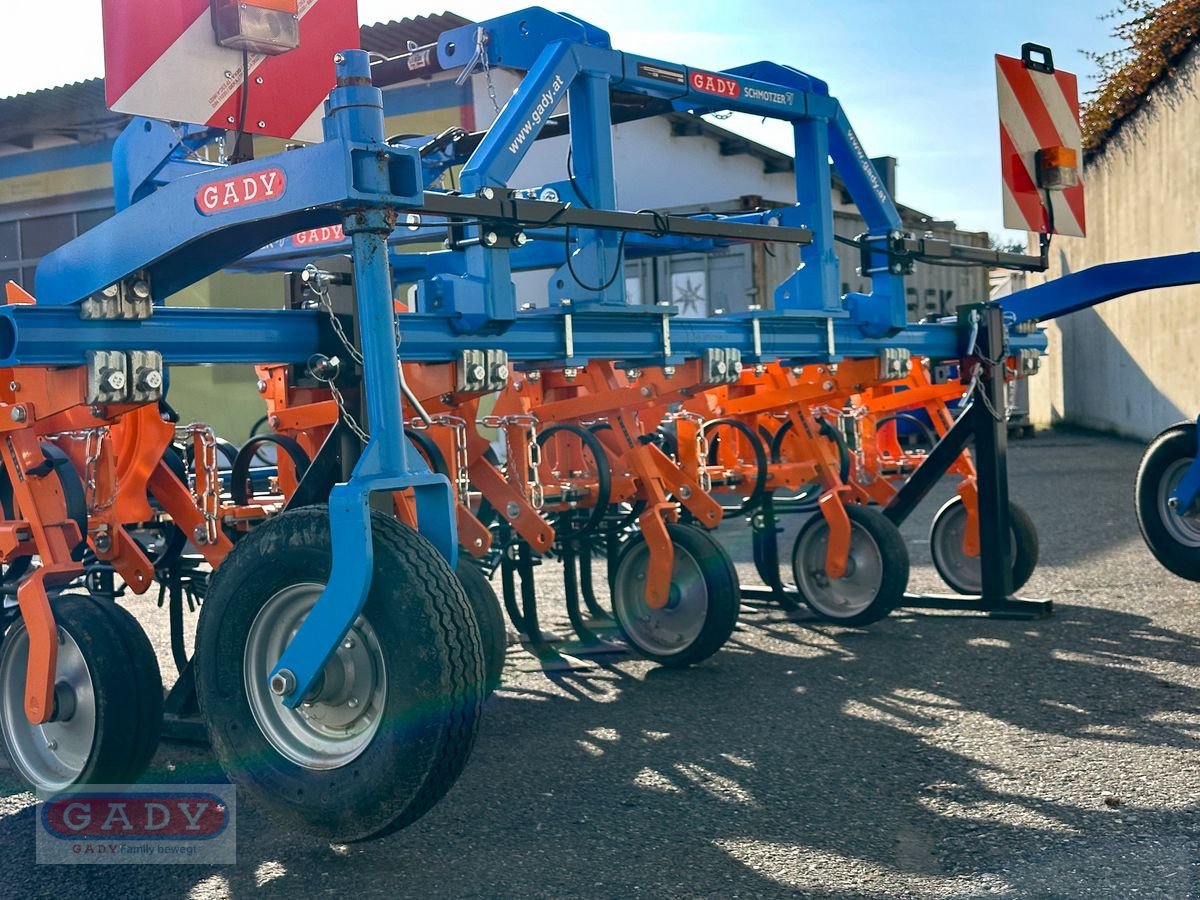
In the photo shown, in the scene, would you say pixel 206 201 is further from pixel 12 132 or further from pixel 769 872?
pixel 12 132

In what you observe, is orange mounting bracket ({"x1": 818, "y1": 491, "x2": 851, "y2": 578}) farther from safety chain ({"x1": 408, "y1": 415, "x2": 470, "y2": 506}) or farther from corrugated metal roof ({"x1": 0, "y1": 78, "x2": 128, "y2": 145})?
corrugated metal roof ({"x1": 0, "y1": 78, "x2": 128, "y2": 145})

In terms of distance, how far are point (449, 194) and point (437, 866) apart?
1.87 m

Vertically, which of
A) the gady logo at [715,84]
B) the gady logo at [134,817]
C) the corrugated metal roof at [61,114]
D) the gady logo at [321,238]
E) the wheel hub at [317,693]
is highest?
the corrugated metal roof at [61,114]

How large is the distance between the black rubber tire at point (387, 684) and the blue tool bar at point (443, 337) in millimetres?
759

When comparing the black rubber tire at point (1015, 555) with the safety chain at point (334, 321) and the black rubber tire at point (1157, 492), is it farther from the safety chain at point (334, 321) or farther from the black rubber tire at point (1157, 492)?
the safety chain at point (334, 321)

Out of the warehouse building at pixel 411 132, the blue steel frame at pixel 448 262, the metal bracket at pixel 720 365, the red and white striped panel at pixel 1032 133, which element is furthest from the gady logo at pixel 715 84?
the warehouse building at pixel 411 132

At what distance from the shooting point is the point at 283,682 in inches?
133

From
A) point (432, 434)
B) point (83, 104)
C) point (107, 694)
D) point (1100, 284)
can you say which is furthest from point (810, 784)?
point (83, 104)

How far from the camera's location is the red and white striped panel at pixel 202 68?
353 cm

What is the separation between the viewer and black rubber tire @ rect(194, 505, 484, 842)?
3.23 m

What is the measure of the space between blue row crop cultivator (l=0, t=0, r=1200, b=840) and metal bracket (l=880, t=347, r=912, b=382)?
0.03 m

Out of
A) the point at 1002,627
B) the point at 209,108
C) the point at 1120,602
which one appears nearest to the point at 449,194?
the point at 209,108

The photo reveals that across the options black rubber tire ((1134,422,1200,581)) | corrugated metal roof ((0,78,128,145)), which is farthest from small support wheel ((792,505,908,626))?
corrugated metal roof ((0,78,128,145))

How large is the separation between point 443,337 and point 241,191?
139cm
